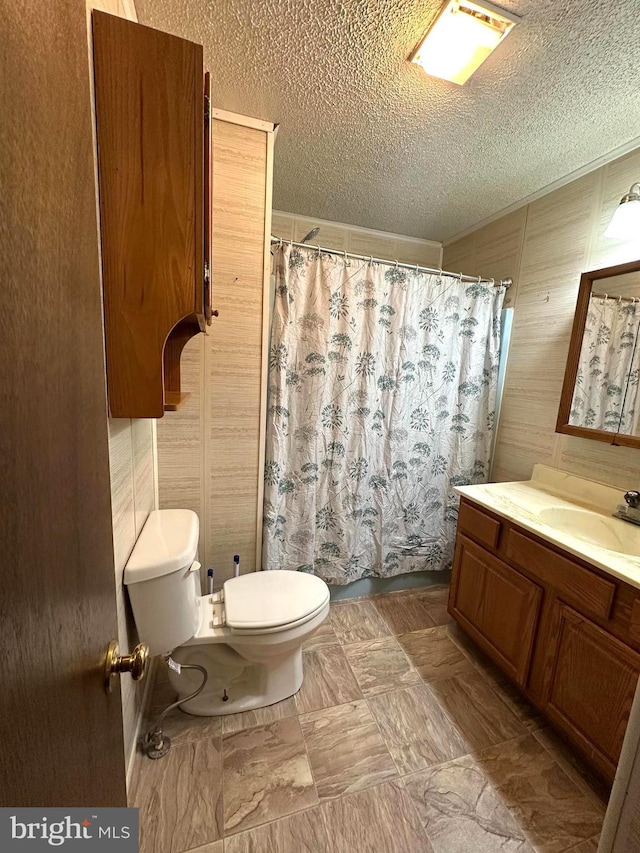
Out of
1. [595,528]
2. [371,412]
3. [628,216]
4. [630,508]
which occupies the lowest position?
[595,528]

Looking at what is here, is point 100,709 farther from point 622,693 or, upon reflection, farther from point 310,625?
point 622,693

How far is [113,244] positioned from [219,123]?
1065mm

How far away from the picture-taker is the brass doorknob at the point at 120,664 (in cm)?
54

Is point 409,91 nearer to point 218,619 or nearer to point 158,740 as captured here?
point 218,619

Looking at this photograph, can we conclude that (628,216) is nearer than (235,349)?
Yes

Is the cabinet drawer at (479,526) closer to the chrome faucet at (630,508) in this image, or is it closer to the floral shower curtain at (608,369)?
the chrome faucet at (630,508)

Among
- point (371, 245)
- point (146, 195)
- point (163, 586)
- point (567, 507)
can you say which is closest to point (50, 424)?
point (146, 195)

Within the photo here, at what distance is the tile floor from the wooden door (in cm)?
84

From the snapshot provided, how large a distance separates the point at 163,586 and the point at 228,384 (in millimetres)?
882

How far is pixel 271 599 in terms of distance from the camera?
137 cm

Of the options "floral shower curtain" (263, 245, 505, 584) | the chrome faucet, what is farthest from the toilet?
the chrome faucet

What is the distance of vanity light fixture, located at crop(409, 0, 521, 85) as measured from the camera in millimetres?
989

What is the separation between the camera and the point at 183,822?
1032 mm

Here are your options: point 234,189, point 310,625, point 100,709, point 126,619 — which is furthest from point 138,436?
point 234,189
